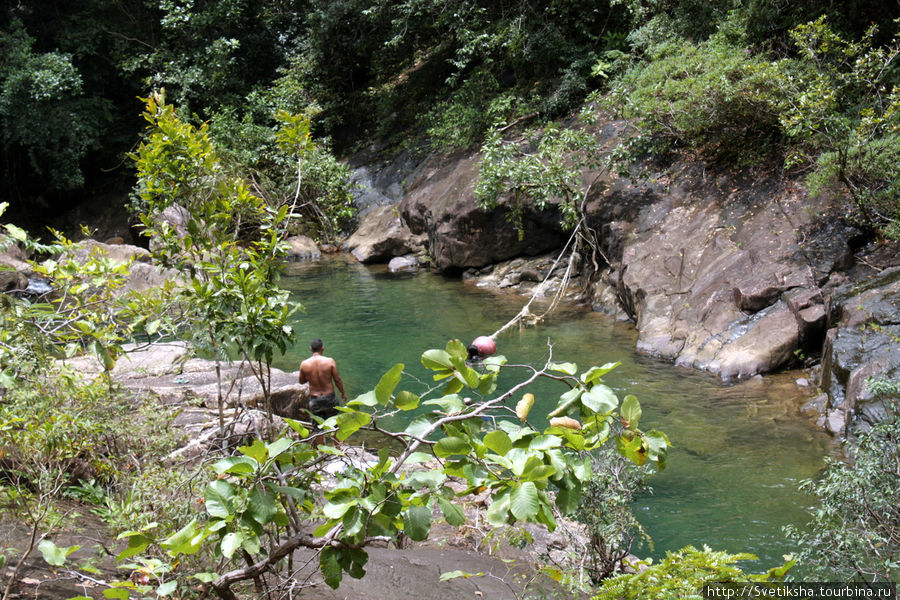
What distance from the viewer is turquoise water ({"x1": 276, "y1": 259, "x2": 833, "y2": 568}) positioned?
20.4 feet

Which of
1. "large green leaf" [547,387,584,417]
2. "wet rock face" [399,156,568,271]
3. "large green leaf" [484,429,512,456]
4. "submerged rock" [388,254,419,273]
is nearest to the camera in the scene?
"large green leaf" [484,429,512,456]

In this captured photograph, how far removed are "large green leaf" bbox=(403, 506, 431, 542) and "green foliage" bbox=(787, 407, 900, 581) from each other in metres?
2.91

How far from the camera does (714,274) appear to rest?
10.9 m

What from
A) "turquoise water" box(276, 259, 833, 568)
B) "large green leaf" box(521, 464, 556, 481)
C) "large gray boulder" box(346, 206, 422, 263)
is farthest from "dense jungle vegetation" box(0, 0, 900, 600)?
"large gray boulder" box(346, 206, 422, 263)

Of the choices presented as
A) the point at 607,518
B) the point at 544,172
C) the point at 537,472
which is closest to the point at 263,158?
the point at 544,172

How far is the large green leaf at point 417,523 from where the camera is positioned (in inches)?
88.8

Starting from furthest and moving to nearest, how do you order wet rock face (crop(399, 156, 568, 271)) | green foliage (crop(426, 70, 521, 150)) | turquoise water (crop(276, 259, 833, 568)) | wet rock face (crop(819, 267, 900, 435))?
green foliage (crop(426, 70, 521, 150)) < wet rock face (crop(399, 156, 568, 271)) < wet rock face (crop(819, 267, 900, 435)) < turquoise water (crop(276, 259, 833, 568))

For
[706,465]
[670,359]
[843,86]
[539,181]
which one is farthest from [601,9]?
[706,465]

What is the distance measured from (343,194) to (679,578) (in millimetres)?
10221

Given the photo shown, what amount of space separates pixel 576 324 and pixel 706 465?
5399 millimetres

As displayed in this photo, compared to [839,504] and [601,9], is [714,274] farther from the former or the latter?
[601,9]

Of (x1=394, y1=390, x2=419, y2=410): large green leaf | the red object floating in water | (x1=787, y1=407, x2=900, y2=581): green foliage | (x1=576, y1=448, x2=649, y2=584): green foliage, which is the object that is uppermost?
(x1=394, y1=390, x2=419, y2=410): large green leaf

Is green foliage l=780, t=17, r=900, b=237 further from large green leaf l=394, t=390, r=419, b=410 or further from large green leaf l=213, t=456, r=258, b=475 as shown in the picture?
large green leaf l=213, t=456, r=258, b=475

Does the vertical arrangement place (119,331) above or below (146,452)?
above
